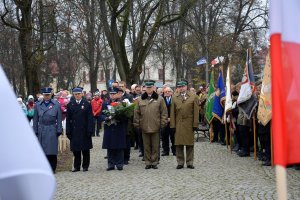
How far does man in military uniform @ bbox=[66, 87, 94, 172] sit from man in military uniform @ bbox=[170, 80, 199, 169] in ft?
6.30

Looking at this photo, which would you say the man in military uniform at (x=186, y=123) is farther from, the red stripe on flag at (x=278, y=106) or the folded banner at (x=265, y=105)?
the red stripe on flag at (x=278, y=106)

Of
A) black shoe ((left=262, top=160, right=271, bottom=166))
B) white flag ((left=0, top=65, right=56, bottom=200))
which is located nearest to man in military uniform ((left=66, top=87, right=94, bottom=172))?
black shoe ((left=262, top=160, right=271, bottom=166))

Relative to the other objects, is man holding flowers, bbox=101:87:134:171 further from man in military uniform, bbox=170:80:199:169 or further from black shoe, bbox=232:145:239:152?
black shoe, bbox=232:145:239:152

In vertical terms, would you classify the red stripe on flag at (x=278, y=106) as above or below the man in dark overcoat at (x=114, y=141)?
above

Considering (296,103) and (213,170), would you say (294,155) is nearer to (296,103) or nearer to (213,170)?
(296,103)

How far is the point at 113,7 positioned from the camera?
26.6 m

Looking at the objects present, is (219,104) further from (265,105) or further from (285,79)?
(285,79)

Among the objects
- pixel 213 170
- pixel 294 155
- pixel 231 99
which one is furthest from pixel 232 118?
pixel 294 155

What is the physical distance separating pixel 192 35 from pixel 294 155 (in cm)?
4131

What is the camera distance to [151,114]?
12953 millimetres

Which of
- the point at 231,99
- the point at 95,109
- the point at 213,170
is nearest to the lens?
the point at 213,170

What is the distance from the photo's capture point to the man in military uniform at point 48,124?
40.2 feet

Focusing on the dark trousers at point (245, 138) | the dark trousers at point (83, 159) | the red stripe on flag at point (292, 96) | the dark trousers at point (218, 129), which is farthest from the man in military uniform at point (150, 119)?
the red stripe on flag at point (292, 96)

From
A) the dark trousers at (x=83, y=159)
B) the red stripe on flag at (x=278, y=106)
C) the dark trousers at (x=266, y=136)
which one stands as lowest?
the dark trousers at (x=83, y=159)
